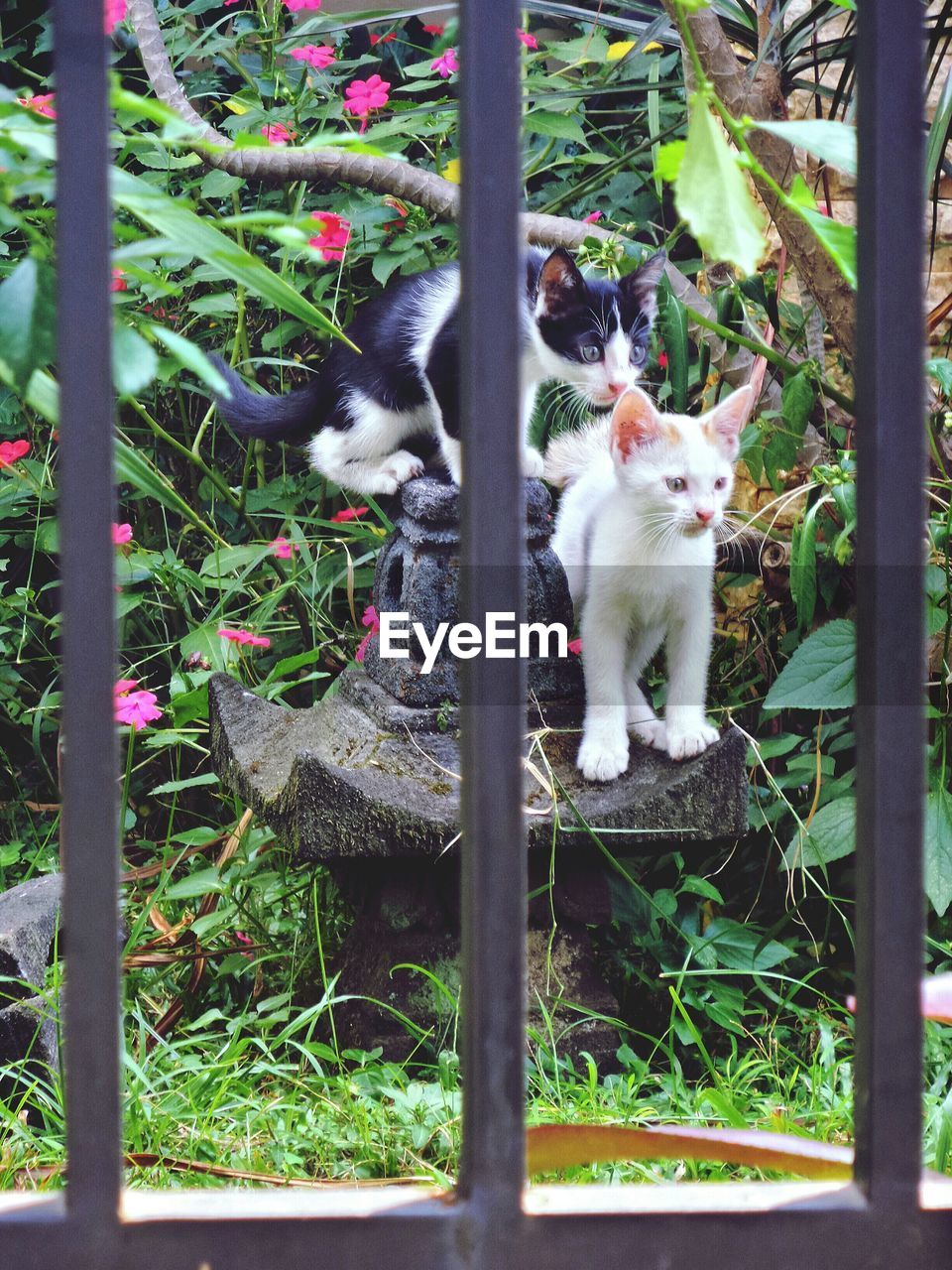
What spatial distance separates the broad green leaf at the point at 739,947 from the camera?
133 centimetres

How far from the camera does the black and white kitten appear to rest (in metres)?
1.27

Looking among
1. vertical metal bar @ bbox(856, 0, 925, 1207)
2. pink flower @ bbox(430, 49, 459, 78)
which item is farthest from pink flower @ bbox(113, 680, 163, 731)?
vertical metal bar @ bbox(856, 0, 925, 1207)

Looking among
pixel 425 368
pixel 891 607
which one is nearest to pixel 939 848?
pixel 425 368

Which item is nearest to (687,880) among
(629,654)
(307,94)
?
(629,654)

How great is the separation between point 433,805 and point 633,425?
42 centimetres

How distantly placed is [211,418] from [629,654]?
108 cm

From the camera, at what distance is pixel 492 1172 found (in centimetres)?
32

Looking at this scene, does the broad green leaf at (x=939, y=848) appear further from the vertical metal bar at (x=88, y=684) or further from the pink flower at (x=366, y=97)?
the pink flower at (x=366, y=97)

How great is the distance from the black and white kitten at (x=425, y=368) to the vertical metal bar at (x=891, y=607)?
0.92 metres

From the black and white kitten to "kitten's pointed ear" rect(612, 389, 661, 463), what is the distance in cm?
15

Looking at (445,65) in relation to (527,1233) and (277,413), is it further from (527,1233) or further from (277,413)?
(527,1233)

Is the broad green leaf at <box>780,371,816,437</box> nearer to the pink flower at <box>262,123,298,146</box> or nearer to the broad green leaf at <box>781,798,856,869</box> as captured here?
the broad green leaf at <box>781,798,856,869</box>

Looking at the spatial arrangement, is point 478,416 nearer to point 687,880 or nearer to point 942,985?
point 942,985

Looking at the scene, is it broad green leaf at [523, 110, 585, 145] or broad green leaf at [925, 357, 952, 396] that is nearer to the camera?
broad green leaf at [925, 357, 952, 396]
